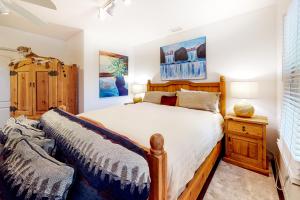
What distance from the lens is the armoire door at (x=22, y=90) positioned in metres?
2.62

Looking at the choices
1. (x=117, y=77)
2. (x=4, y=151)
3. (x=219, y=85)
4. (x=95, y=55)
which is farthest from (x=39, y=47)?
(x=219, y=85)

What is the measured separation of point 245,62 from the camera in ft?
8.13

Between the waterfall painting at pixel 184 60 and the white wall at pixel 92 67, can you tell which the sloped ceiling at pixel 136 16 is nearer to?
the white wall at pixel 92 67

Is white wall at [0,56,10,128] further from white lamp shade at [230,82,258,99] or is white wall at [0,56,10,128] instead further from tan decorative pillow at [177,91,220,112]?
white lamp shade at [230,82,258,99]

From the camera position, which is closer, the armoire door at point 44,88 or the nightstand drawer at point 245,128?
the nightstand drawer at point 245,128

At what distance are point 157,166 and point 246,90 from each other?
2.03m

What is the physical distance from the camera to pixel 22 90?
2680 millimetres

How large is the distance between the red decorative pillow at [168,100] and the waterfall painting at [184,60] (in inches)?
25.6

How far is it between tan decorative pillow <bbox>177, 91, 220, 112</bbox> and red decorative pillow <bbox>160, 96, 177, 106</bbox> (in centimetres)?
14

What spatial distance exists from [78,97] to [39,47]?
58.4 inches

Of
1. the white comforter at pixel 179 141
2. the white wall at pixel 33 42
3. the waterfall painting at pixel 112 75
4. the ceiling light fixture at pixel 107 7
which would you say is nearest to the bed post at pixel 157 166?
the white comforter at pixel 179 141

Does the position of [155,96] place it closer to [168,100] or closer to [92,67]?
[168,100]

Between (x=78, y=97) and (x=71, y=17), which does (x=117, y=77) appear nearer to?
(x=78, y=97)

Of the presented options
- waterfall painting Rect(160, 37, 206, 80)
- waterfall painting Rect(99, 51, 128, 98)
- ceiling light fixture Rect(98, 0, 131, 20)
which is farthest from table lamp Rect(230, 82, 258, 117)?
waterfall painting Rect(99, 51, 128, 98)
